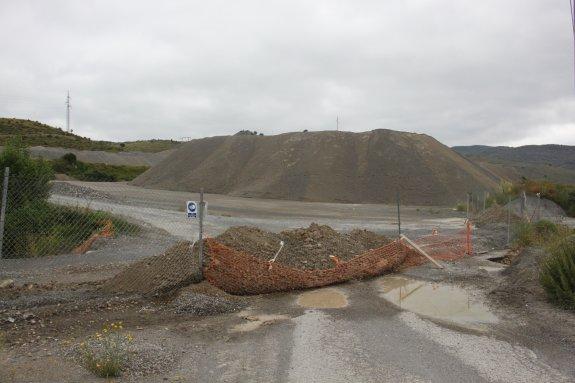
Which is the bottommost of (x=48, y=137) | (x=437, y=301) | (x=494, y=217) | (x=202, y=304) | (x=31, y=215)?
(x=437, y=301)

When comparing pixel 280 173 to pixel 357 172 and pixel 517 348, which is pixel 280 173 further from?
pixel 517 348

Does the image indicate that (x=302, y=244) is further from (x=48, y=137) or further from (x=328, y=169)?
(x=48, y=137)

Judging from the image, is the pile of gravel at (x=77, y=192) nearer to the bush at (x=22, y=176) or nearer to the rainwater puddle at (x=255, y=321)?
the bush at (x=22, y=176)

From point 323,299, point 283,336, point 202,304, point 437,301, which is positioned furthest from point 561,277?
point 202,304

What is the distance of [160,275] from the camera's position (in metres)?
8.75

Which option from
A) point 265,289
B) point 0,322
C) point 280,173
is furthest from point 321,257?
point 280,173

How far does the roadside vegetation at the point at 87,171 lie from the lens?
67188 mm

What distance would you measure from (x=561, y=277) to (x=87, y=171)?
6905 cm

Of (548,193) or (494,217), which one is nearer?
(494,217)

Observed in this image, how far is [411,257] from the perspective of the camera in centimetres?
1275

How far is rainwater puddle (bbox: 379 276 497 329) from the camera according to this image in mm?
7996

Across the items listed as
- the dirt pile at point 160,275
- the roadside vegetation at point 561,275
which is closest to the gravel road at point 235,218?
the dirt pile at point 160,275

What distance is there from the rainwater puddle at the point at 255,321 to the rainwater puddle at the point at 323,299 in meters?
0.91

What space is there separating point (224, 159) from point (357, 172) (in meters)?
17.3
